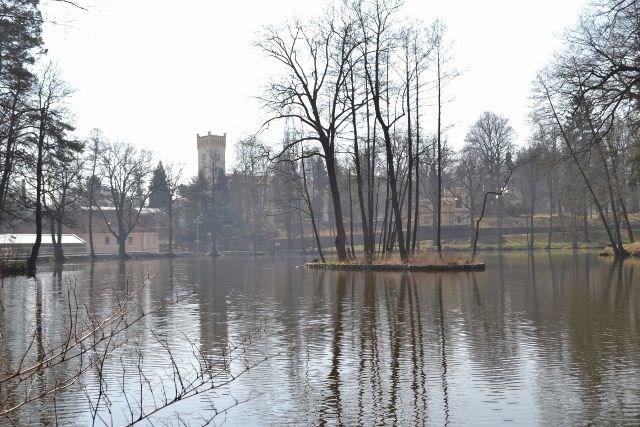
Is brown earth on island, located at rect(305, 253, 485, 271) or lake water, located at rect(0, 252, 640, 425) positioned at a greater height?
brown earth on island, located at rect(305, 253, 485, 271)

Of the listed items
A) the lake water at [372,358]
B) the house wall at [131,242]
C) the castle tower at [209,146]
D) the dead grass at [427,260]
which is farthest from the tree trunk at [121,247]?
the castle tower at [209,146]

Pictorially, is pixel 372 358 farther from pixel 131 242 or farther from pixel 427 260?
pixel 131 242

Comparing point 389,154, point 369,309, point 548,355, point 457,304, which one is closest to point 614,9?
point 457,304

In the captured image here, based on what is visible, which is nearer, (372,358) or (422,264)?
(372,358)

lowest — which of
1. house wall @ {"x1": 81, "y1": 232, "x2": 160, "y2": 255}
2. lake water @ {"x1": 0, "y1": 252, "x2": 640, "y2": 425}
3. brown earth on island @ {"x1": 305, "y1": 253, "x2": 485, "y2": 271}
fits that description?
lake water @ {"x1": 0, "y1": 252, "x2": 640, "y2": 425}

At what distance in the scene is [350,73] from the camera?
37406mm

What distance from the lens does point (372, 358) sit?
10.3 metres

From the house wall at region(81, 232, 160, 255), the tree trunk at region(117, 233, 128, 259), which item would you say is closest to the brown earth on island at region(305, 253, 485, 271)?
the tree trunk at region(117, 233, 128, 259)

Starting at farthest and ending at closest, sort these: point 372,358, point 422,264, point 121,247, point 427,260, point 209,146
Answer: point 209,146, point 121,247, point 427,260, point 422,264, point 372,358

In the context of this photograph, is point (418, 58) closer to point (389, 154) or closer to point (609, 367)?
point (389, 154)

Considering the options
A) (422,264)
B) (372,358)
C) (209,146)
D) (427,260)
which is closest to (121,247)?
A: (427,260)

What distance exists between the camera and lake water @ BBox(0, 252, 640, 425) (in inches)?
289

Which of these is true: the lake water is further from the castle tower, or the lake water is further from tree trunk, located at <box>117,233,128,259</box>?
the castle tower

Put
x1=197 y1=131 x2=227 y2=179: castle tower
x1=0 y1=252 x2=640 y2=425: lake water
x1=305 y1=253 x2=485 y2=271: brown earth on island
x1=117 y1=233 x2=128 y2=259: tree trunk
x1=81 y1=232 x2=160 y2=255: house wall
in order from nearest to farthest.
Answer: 1. x1=0 y1=252 x2=640 y2=425: lake water
2. x1=305 y1=253 x2=485 y2=271: brown earth on island
3. x1=117 y1=233 x2=128 y2=259: tree trunk
4. x1=81 y1=232 x2=160 y2=255: house wall
5. x1=197 y1=131 x2=227 y2=179: castle tower
